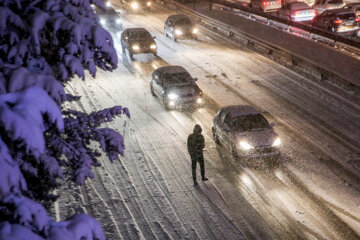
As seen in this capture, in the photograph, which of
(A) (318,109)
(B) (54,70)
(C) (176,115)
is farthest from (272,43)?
(B) (54,70)

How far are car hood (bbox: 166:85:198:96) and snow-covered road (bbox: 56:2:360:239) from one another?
3.03 feet

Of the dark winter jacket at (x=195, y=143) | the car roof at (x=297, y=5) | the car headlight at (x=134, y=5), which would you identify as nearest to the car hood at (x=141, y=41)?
the car roof at (x=297, y=5)

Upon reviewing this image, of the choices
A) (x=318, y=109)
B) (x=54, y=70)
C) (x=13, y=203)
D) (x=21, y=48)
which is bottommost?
(x=318, y=109)

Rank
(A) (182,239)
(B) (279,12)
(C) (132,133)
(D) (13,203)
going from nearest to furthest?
(D) (13,203) < (A) (182,239) < (C) (132,133) < (B) (279,12)

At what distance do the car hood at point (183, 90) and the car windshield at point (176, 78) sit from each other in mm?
468

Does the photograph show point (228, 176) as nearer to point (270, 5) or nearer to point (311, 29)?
point (311, 29)

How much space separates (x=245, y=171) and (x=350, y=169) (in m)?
3.49

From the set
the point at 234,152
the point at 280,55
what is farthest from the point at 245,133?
the point at 280,55

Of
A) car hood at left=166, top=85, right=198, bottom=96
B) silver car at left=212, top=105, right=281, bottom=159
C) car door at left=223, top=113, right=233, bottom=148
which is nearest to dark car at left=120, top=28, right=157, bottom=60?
car hood at left=166, top=85, right=198, bottom=96

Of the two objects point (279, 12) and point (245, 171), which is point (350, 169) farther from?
point (279, 12)

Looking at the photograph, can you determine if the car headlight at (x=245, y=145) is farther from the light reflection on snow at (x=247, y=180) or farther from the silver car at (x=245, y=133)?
the light reflection on snow at (x=247, y=180)

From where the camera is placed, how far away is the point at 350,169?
497 inches

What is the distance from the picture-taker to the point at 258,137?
13.2 metres

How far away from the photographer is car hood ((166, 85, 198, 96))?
58.2 feet
